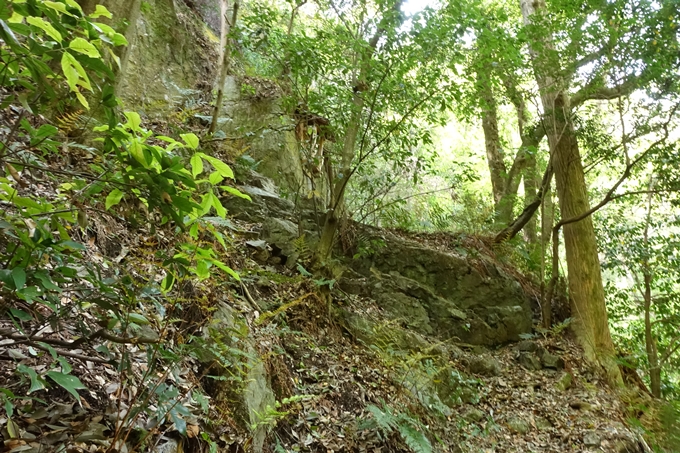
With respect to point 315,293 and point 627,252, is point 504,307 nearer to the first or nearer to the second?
point 627,252

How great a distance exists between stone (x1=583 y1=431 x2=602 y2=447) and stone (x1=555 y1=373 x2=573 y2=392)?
1172 mm

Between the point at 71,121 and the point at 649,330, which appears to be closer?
the point at 71,121

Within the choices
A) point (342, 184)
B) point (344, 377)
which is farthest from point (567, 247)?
point (344, 377)

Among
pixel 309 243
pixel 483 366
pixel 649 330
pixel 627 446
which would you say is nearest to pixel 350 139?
pixel 309 243

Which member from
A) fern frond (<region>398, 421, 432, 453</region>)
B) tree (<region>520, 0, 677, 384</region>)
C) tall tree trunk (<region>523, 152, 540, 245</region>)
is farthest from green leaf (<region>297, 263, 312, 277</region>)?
tall tree trunk (<region>523, 152, 540, 245</region>)

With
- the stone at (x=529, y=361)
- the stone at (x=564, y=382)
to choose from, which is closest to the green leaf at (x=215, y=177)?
the stone at (x=564, y=382)

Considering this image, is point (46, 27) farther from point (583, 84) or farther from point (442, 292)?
point (583, 84)

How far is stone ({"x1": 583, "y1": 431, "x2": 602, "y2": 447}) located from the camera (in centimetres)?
492

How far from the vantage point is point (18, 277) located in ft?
4.04

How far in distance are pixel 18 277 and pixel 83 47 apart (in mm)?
706

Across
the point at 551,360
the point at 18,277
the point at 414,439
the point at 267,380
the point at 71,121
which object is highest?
the point at 71,121

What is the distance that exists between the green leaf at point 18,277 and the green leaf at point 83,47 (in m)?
0.68

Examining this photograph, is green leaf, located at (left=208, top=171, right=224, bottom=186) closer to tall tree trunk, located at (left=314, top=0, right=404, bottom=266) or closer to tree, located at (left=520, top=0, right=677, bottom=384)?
tall tree trunk, located at (left=314, top=0, right=404, bottom=266)

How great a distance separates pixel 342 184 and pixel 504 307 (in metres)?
4.41
